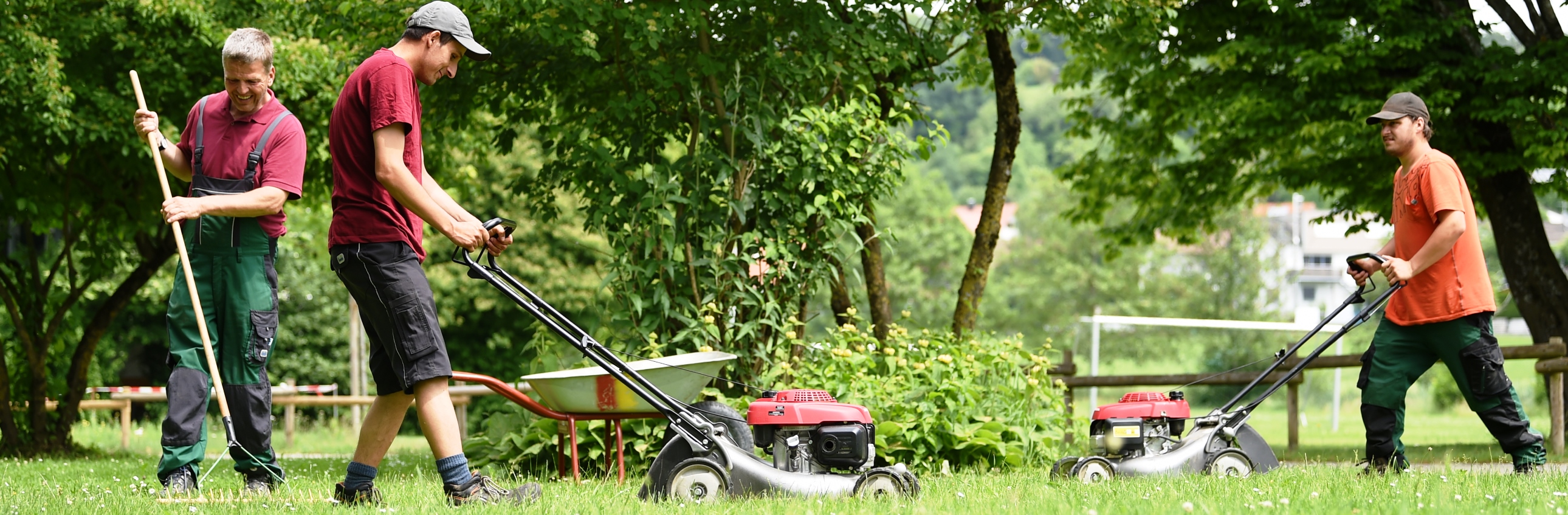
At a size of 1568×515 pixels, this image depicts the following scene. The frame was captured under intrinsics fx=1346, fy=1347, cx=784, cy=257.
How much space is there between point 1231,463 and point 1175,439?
11.0 inches

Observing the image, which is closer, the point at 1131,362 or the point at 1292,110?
the point at 1292,110

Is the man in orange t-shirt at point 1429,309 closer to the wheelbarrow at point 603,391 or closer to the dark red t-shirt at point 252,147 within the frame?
the wheelbarrow at point 603,391

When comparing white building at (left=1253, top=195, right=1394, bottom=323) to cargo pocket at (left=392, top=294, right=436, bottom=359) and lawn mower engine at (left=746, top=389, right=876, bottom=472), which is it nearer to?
lawn mower engine at (left=746, top=389, right=876, bottom=472)

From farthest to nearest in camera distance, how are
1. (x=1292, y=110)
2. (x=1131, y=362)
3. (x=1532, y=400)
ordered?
(x=1131, y=362) < (x=1532, y=400) < (x=1292, y=110)

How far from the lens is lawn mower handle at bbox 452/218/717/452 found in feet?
13.3

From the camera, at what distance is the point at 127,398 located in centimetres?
1471

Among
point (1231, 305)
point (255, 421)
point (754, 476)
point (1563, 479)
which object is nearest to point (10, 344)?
point (255, 421)

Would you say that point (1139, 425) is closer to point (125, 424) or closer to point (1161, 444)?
point (1161, 444)

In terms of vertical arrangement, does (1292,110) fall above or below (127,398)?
above

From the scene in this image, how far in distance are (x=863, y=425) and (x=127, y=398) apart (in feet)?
41.8

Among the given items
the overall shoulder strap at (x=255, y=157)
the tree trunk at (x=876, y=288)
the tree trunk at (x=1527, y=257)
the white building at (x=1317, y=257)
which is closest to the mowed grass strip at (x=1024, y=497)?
the overall shoulder strap at (x=255, y=157)

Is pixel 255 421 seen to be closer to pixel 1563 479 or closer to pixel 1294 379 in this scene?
pixel 1563 479

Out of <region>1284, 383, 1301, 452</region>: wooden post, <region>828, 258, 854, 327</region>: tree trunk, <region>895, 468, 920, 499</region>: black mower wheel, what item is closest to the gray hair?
<region>895, 468, 920, 499</region>: black mower wheel

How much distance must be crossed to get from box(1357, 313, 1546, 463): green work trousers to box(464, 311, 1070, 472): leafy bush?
1772 millimetres
